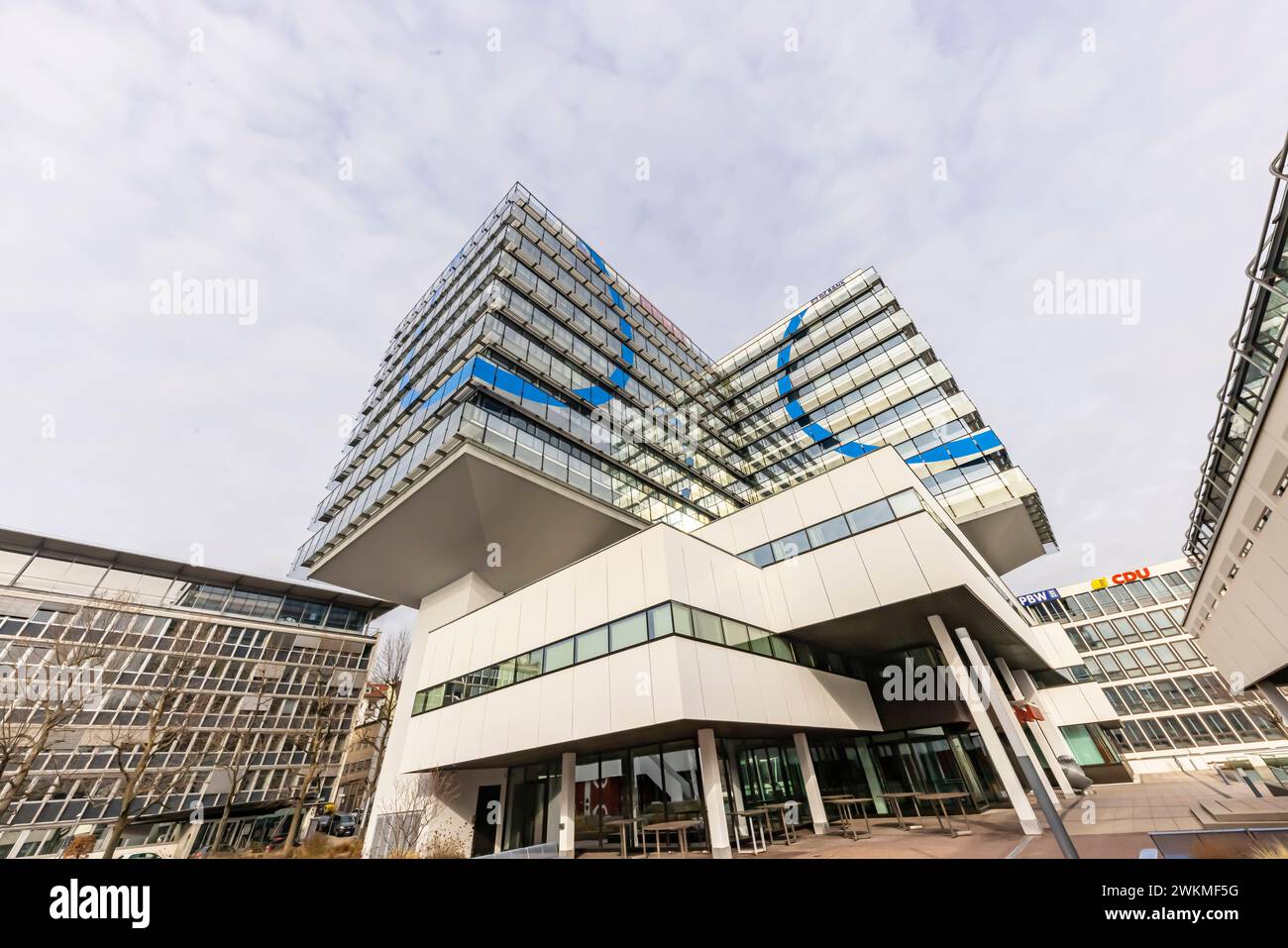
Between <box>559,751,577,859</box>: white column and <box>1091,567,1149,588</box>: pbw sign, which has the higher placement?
<box>1091,567,1149,588</box>: pbw sign

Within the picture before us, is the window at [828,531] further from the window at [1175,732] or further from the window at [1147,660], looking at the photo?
the window at [1147,660]

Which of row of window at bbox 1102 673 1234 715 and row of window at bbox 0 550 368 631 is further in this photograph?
row of window at bbox 1102 673 1234 715

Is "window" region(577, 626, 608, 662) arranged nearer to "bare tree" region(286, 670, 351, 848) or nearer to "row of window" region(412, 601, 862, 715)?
"row of window" region(412, 601, 862, 715)

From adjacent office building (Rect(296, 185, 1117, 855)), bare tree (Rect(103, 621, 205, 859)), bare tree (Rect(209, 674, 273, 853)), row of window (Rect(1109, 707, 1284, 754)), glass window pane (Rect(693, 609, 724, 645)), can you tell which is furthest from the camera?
row of window (Rect(1109, 707, 1284, 754))

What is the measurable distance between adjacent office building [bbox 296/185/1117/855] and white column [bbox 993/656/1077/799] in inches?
6.3

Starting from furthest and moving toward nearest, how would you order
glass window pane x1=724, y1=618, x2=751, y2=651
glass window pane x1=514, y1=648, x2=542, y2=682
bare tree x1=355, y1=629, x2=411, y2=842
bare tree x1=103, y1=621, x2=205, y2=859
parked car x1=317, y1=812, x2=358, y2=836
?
1. parked car x1=317, y1=812, x2=358, y2=836
2. bare tree x1=103, y1=621, x2=205, y2=859
3. bare tree x1=355, y1=629, x2=411, y2=842
4. glass window pane x1=514, y1=648, x2=542, y2=682
5. glass window pane x1=724, y1=618, x2=751, y2=651

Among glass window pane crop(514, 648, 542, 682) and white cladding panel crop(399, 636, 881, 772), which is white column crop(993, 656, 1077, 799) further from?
glass window pane crop(514, 648, 542, 682)

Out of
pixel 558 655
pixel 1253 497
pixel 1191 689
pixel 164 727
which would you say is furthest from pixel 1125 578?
pixel 164 727

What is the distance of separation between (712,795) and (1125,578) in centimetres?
5684

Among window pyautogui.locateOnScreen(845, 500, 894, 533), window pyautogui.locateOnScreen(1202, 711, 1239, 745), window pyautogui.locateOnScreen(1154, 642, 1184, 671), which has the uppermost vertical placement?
window pyautogui.locateOnScreen(1154, 642, 1184, 671)

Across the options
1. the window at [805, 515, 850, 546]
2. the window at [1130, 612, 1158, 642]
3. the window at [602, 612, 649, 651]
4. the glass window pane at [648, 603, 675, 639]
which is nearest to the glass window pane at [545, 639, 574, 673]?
the window at [602, 612, 649, 651]

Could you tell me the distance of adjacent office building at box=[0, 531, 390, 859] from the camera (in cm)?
3166

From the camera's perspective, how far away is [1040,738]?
23.3 meters
